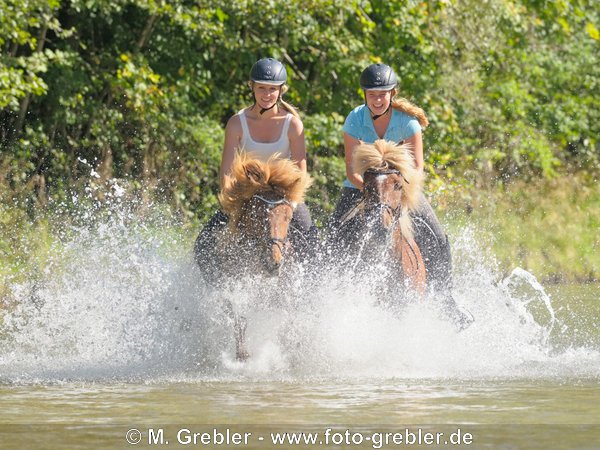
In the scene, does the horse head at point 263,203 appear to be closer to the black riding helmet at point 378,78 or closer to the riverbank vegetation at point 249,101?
the black riding helmet at point 378,78

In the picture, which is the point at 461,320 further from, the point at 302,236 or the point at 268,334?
the point at 268,334

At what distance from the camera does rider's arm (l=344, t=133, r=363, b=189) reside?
31.6 feet

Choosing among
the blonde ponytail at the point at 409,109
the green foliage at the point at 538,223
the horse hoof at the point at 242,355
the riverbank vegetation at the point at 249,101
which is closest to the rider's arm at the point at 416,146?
the blonde ponytail at the point at 409,109

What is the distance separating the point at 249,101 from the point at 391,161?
12576 millimetres

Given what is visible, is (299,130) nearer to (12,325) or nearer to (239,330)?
(239,330)

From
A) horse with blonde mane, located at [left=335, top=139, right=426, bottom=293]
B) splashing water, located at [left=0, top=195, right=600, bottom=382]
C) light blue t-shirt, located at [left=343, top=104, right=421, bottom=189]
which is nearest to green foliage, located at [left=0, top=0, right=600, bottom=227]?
splashing water, located at [left=0, top=195, right=600, bottom=382]

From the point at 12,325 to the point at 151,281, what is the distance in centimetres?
250

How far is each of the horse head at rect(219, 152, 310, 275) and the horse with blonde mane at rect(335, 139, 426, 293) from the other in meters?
0.44

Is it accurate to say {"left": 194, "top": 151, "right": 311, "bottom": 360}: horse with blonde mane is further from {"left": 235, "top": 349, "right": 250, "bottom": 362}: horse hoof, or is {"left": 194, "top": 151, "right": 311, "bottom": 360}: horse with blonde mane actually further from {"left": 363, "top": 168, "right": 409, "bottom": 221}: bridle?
{"left": 363, "top": 168, "right": 409, "bottom": 221}: bridle

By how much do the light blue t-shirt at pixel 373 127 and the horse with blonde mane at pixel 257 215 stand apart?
87 cm

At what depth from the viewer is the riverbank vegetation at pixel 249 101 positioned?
61.2 feet

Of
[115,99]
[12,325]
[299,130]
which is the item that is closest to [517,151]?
[115,99]

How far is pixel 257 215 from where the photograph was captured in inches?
362

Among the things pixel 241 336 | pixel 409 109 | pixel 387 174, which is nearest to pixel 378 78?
pixel 409 109
